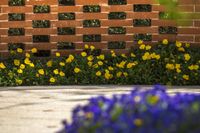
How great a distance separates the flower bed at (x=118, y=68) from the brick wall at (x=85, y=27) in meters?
0.20

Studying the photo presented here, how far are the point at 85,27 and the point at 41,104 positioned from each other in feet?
7.18

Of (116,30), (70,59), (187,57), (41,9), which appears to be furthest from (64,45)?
(187,57)

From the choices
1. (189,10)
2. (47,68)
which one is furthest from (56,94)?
(189,10)

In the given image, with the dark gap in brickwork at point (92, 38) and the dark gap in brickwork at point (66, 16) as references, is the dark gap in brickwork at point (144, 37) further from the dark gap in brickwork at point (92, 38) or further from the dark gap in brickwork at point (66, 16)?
the dark gap in brickwork at point (66, 16)

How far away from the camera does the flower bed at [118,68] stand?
6.99 metres

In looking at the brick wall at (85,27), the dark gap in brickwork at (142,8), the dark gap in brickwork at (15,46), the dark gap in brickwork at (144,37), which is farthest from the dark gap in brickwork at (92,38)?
the dark gap in brickwork at (15,46)

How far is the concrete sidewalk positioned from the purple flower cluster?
1863mm

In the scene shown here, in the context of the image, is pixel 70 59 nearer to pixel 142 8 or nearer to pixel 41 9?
pixel 41 9

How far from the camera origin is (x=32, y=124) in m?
4.58

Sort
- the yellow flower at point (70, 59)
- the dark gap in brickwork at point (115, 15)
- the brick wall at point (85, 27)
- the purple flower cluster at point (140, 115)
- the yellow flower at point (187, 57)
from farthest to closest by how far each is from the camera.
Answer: the dark gap in brickwork at point (115, 15), the brick wall at point (85, 27), the yellow flower at point (70, 59), the yellow flower at point (187, 57), the purple flower cluster at point (140, 115)

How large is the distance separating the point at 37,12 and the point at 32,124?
3277 mm

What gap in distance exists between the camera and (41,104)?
5578 mm

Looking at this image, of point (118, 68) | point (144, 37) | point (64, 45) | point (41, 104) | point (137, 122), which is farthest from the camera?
point (64, 45)

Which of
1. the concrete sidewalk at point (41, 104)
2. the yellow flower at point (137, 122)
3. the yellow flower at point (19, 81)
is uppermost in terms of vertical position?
the yellow flower at point (137, 122)
